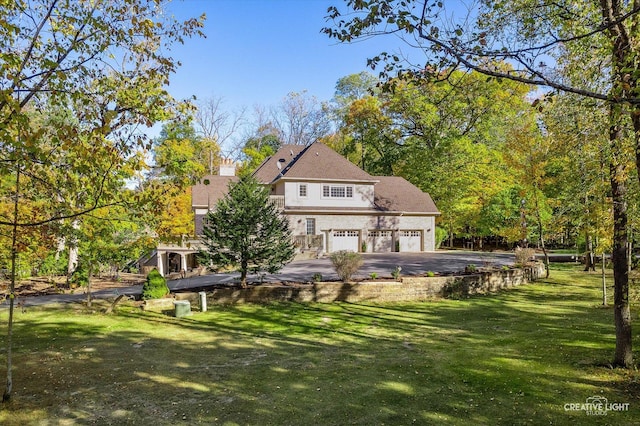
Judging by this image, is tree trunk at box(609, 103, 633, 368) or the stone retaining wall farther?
the stone retaining wall

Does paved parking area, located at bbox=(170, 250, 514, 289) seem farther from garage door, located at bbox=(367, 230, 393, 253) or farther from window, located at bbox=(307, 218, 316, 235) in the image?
garage door, located at bbox=(367, 230, 393, 253)

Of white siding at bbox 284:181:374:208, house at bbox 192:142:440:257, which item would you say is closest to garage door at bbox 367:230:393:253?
house at bbox 192:142:440:257

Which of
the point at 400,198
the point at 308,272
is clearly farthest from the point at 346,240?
the point at 308,272

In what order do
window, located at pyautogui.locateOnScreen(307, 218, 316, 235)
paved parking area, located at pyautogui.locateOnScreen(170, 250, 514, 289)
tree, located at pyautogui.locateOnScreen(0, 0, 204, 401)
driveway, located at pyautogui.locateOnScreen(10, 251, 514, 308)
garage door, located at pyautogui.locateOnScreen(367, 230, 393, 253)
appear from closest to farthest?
tree, located at pyautogui.locateOnScreen(0, 0, 204, 401) → driveway, located at pyautogui.locateOnScreen(10, 251, 514, 308) → paved parking area, located at pyautogui.locateOnScreen(170, 250, 514, 289) → window, located at pyautogui.locateOnScreen(307, 218, 316, 235) → garage door, located at pyautogui.locateOnScreen(367, 230, 393, 253)

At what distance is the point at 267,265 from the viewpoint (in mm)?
17297

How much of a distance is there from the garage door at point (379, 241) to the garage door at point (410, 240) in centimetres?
102

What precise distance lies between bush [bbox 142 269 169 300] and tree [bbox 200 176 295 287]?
1810 millimetres

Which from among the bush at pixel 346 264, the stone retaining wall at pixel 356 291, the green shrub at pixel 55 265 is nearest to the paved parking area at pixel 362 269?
the bush at pixel 346 264

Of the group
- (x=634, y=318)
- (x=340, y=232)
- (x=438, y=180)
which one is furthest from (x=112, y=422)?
(x=438, y=180)

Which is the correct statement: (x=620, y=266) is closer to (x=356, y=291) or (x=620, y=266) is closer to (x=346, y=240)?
(x=356, y=291)

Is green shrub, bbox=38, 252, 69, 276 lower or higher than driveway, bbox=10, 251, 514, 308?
higher

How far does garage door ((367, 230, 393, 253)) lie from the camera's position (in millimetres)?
32219

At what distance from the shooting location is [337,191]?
3175 centimetres

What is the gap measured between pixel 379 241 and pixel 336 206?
14.8 ft
